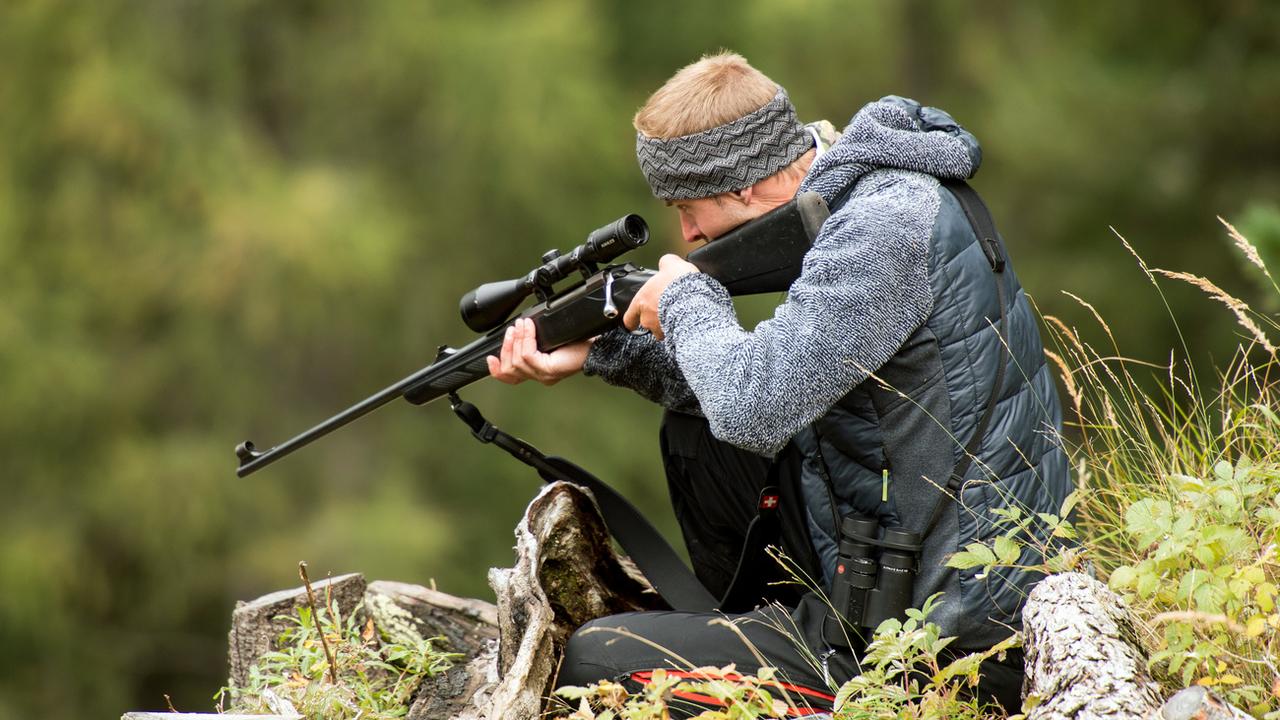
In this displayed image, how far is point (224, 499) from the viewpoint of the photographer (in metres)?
10.6

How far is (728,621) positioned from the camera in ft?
9.80

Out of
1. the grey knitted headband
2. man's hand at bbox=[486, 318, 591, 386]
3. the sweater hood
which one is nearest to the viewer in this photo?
the sweater hood

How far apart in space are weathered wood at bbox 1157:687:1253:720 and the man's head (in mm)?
1507

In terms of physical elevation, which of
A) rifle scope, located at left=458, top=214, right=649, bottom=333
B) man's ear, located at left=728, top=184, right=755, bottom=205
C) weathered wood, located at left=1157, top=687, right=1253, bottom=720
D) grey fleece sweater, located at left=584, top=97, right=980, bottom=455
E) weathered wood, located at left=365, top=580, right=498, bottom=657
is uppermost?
rifle scope, located at left=458, top=214, right=649, bottom=333

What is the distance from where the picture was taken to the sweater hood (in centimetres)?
288

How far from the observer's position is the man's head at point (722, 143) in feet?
9.84

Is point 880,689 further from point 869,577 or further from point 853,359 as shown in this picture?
point 853,359

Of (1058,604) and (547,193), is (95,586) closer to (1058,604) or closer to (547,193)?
(547,193)

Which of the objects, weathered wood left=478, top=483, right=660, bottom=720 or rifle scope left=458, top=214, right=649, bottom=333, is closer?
weathered wood left=478, top=483, right=660, bottom=720

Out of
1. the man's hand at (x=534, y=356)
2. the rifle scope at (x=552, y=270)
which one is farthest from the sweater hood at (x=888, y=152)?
the man's hand at (x=534, y=356)

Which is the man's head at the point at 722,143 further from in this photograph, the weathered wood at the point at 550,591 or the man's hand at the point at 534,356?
the weathered wood at the point at 550,591

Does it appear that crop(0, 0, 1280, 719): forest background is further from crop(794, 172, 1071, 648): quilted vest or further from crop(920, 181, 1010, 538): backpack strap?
crop(794, 172, 1071, 648): quilted vest

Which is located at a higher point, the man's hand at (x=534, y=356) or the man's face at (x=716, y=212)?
the man's face at (x=716, y=212)

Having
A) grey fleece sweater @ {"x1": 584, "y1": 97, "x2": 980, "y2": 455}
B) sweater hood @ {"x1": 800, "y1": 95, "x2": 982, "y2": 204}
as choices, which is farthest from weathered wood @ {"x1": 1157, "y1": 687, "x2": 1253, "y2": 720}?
sweater hood @ {"x1": 800, "y1": 95, "x2": 982, "y2": 204}
